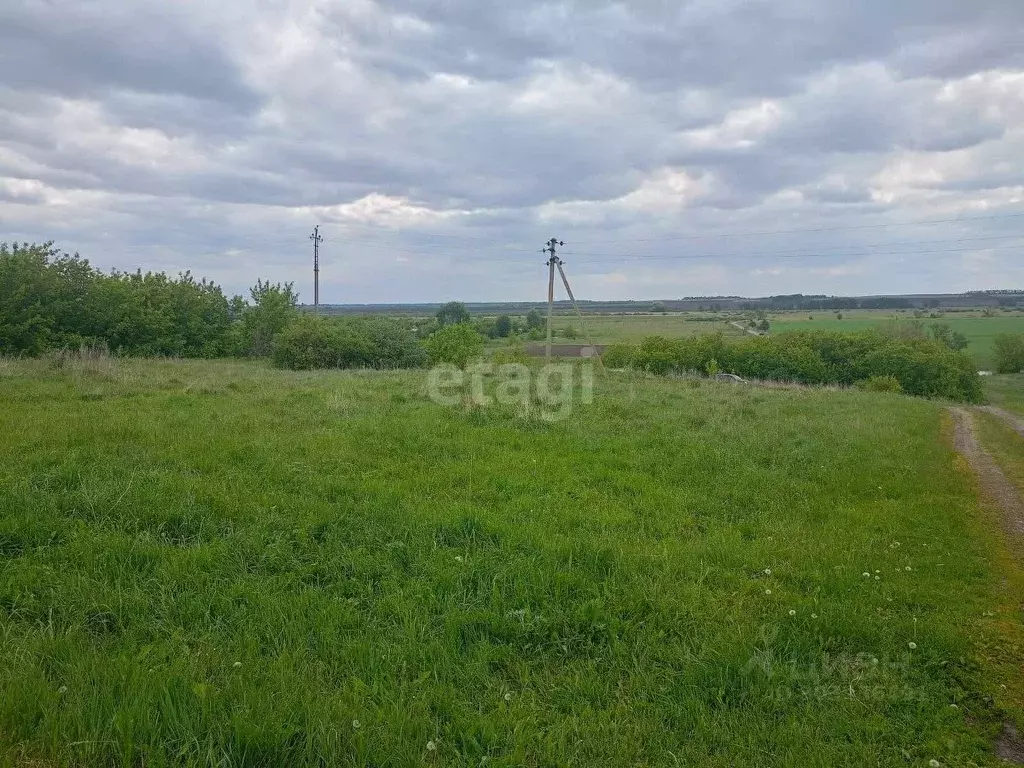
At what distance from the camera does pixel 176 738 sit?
269 cm

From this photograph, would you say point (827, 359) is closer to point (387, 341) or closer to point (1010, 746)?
point (387, 341)

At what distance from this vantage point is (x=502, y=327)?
7750cm

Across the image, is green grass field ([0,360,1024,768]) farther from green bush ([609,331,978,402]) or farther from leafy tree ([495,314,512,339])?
leafy tree ([495,314,512,339])

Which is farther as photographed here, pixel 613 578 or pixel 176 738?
pixel 613 578

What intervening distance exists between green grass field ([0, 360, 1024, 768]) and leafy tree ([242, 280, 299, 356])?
4030cm

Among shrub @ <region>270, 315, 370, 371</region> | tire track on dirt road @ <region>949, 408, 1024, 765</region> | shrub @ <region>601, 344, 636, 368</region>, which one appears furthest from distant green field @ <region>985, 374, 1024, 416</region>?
shrub @ <region>270, 315, 370, 371</region>

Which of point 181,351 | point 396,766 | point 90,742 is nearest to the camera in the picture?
point 90,742

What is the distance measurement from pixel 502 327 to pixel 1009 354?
57.8m

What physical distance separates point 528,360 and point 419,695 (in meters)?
32.1

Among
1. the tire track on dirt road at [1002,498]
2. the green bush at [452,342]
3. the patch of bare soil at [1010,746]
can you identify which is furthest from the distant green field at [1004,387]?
the patch of bare soil at [1010,746]

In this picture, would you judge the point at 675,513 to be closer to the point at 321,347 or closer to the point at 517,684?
the point at 517,684

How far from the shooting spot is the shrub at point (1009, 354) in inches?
2598

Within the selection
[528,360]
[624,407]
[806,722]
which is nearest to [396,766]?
[806,722]

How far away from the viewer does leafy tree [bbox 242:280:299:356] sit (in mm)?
46688
